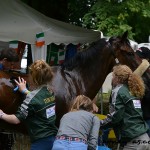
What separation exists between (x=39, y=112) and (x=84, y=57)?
1833 mm

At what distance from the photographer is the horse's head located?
5.58 meters

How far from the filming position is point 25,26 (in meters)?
6.98

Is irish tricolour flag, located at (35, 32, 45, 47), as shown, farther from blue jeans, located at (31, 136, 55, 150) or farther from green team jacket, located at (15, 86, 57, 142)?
blue jeans, located at (31, 136, 55, 150)

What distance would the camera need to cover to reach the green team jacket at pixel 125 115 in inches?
165

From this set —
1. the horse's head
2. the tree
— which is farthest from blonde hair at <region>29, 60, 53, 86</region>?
the tree

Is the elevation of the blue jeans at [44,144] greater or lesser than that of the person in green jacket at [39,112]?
lesser

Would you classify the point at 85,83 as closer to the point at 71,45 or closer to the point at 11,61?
the point at 11,61

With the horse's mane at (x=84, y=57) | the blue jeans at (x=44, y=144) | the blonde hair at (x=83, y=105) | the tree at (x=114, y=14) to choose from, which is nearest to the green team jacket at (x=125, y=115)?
the blonde hair at (x=83, y=105)

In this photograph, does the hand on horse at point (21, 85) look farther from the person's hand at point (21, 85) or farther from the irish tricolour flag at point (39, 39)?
the irish tricolour flag at point (39, 39)

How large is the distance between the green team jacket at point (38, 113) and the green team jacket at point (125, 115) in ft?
2.44

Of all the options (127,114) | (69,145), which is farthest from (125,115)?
(69,145)

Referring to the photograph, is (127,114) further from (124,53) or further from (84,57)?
(124,53)

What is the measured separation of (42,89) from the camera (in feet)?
12.5

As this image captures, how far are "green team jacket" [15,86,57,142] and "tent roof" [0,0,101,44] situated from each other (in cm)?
305
